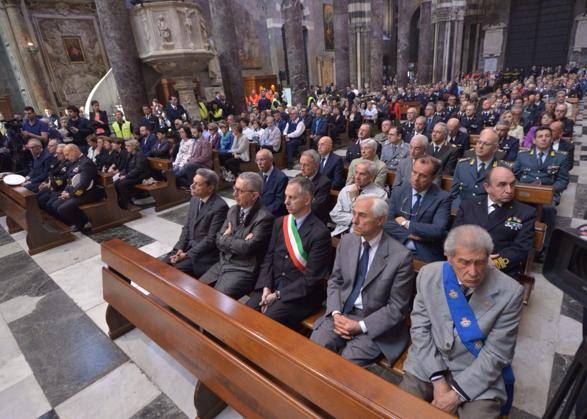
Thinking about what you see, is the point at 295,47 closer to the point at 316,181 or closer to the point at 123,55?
the point at 123,55

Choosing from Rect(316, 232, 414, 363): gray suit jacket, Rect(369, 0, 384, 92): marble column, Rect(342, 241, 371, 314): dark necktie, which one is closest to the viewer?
Rect(316, 232, 414, 363): gray suit jacket

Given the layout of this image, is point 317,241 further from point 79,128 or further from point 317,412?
point 79,128

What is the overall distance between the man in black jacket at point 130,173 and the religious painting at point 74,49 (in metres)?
9.47

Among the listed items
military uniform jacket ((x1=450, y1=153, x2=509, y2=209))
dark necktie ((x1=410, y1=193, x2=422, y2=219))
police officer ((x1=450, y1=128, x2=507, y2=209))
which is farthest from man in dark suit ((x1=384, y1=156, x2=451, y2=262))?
military uniform jacket ((x1=450, y1=153, x2=509, y2=209))

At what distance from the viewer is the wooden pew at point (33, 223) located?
4324mm

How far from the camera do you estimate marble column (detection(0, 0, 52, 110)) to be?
11.2 metres

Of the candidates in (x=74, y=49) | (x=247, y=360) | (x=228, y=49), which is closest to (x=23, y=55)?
(x=74, y=49)

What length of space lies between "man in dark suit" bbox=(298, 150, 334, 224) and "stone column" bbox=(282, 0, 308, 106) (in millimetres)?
8880

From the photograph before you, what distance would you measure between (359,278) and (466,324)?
2.05 feet

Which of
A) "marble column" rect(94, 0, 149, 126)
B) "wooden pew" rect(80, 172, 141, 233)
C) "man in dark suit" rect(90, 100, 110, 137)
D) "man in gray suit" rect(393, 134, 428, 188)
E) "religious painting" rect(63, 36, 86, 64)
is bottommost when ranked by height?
"wooden pew" rect(80, 172, 141, 233)

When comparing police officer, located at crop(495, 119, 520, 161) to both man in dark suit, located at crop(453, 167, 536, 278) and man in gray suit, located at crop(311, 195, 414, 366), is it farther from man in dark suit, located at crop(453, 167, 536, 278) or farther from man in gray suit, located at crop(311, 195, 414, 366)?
man in gray suit, located at crop(311, 195, 414, 366)

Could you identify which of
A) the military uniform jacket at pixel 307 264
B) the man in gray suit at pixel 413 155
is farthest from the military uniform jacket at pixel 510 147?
the military uniform jacket at pixel 307 264

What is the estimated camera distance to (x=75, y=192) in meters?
4.72

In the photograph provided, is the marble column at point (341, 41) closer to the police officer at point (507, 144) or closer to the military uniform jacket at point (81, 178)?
the police officer at point (507, 144)
